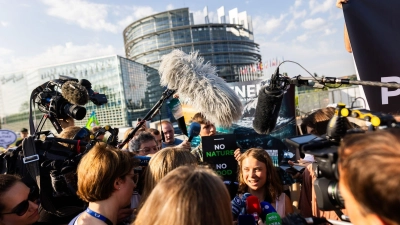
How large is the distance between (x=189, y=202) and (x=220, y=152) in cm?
161

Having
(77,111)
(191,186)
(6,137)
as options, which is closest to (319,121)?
(191,186)

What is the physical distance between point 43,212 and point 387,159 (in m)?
2.33

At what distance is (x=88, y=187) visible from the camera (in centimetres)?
174

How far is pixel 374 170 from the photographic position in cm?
80

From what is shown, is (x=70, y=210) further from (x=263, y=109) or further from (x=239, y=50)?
(x=239, y=50)

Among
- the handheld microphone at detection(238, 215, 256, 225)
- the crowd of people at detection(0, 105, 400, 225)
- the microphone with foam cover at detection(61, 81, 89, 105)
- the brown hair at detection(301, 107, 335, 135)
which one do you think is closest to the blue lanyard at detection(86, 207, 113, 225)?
the crowd of people at detection(0, 105, 400, 225)

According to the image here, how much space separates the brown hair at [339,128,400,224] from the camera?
78cm

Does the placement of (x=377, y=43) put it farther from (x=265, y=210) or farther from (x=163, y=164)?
(x=163, y=164)

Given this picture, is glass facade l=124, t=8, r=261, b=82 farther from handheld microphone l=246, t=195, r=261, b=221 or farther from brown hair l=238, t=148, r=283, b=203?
handheld microphone l=246, t=195, r=261, b=221

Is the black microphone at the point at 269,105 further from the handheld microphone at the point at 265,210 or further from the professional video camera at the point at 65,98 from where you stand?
the professional video camera at the point at 65,98

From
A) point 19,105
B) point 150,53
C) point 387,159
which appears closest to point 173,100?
point 387,159

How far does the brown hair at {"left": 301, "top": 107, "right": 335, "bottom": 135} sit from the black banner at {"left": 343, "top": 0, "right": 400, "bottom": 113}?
421mm

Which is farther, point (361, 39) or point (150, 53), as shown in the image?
point (150, 53)

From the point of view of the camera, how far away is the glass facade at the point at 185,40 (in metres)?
54.5
